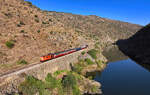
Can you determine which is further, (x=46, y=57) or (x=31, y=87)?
(x=46, y=57)

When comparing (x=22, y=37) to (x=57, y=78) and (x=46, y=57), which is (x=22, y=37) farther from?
(x=57, y=78)

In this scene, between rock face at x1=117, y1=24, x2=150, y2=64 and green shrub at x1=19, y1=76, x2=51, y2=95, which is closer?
green shrub at x1=19, y1=76, x2=51, y2=95

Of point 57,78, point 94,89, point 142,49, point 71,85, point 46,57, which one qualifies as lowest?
point 94,89

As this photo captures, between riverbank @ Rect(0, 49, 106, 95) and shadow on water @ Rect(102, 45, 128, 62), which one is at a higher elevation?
riverbank @ Rect(0, 49, 106, 95)

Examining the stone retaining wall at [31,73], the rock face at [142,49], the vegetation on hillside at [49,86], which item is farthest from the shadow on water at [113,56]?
the vegetation on hillside at [49,86]

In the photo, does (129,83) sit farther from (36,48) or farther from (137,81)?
(36,48)

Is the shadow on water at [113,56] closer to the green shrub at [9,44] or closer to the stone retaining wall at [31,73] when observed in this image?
the stone retaining wall at [31,73]

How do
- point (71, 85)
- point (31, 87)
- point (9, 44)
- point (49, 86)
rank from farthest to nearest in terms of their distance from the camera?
point (9, 44)
point (71, 85)
point (49, 86)
point (31, 87)

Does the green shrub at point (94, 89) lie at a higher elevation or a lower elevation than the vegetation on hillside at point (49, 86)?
lower

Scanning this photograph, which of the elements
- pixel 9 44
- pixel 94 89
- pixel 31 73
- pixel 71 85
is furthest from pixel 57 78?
pixel 9 44

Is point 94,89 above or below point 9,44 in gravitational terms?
below

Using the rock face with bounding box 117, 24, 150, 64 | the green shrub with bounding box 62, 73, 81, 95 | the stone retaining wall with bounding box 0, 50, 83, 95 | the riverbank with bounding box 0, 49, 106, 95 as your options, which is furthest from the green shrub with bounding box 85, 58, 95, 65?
the rock face with bounding box 117, 24, 150, 64

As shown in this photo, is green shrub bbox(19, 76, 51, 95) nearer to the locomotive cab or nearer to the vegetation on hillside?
the vegetation on hillside

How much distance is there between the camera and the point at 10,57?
31344mm
